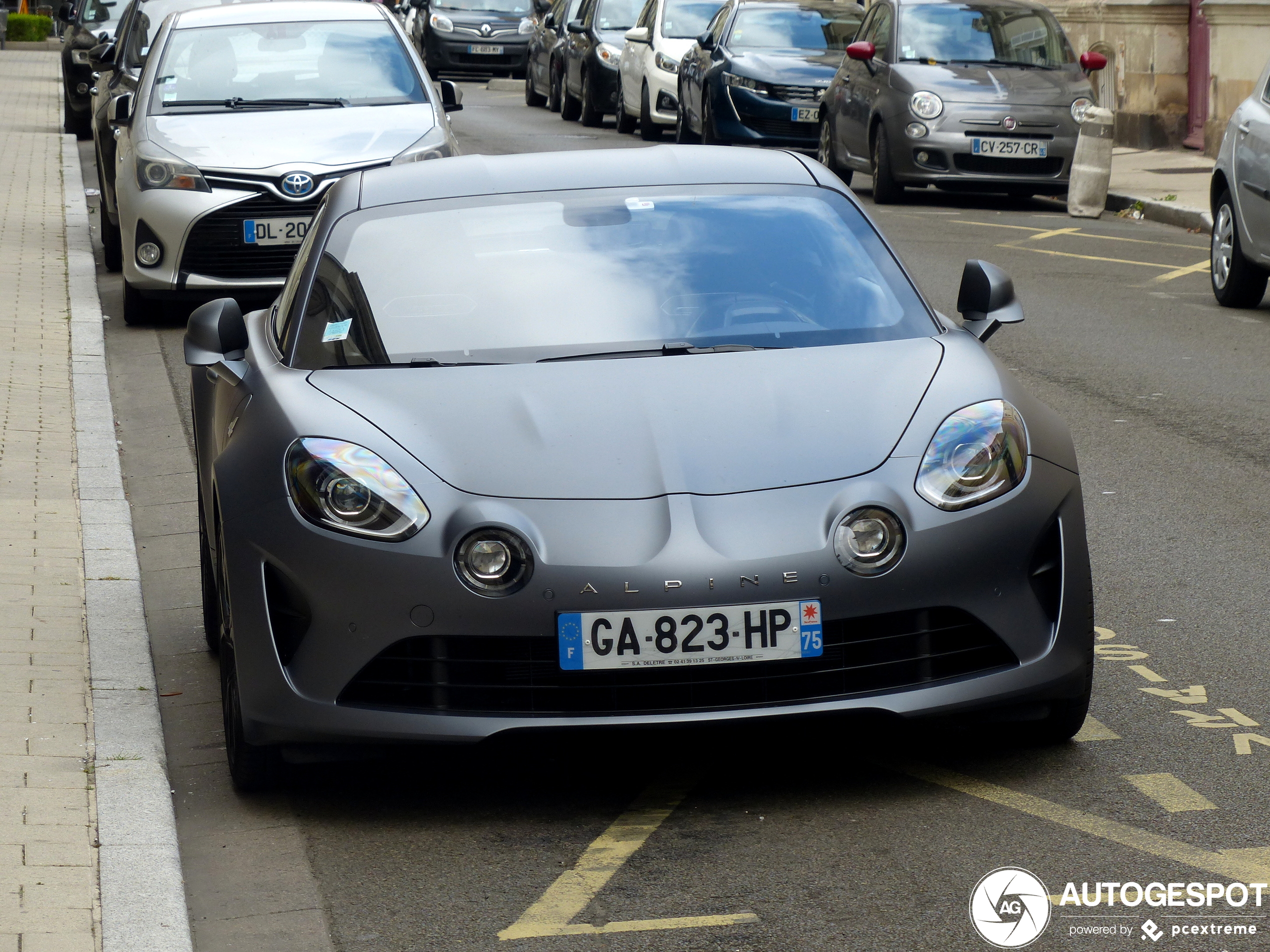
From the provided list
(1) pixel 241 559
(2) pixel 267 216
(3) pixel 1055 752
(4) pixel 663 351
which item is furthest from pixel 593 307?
(2) pixel 267 216

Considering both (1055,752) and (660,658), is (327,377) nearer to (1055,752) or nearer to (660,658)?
(660,658)

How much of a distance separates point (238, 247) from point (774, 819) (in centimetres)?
811

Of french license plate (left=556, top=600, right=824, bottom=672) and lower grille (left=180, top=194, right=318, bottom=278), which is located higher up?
french license plate (left=556, top=600, right=824, bottom=672)

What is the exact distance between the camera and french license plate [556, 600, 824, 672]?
14.0 feet

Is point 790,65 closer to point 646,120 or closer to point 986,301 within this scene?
point 646,120

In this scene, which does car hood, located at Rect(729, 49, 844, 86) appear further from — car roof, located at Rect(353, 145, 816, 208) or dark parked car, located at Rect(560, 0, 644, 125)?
car roof, located at Rect(353, 145, 816, 208)

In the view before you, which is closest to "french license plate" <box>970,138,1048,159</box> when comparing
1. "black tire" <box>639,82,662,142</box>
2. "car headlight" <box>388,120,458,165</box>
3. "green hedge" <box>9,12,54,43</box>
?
"car headlight" <box>388,120,458,165</box>

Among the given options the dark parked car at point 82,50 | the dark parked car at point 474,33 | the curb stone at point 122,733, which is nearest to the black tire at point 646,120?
the dark parked car at point 82,50

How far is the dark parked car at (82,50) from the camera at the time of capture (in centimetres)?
2439

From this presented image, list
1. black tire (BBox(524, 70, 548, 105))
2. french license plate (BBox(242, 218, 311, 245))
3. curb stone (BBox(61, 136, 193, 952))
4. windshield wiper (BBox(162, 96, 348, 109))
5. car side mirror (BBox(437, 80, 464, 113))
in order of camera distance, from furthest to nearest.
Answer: black tire (BBox(524, 70, 548, 105))
car side mirror (BBox(437, 80, 464, 113))
windshield wiper (BBox(162, 96, 348, 109))
french license plate (BBox(242, 218, 311, 245))
curb stone (BBox(61, 136, 193, 952))

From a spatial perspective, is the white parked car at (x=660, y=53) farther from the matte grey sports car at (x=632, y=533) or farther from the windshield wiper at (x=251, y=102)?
the matte grey sports car at (x=632, y=533)

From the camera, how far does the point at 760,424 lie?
4.60 metres

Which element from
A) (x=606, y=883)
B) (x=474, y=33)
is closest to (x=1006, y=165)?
(x=606, y=883)

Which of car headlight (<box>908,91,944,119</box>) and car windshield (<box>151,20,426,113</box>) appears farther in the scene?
car headlight (<box>908,91,944,119</box>)
